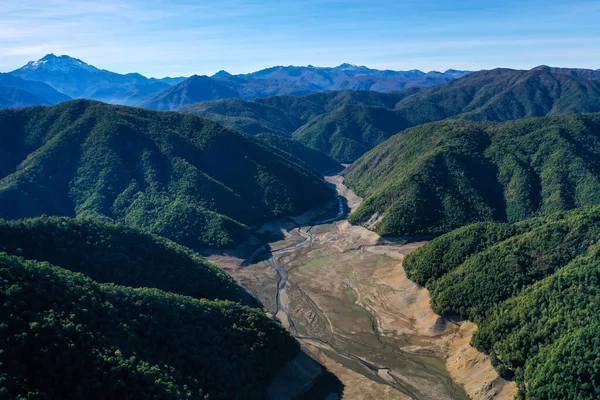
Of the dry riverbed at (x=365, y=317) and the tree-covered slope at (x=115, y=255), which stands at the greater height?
the tree-covered slope at (x=115, y=255)

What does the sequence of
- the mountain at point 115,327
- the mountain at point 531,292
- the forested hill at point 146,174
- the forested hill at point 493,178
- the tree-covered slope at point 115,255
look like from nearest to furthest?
the mountain at point 115,327
the mountain at point 531,292
the tree-covered slope at point 115,255
the forested hill at point 493,178
the forested hill at point 146,174

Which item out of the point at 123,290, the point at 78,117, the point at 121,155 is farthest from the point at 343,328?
the point at 78,117

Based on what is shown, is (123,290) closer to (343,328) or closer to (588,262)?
(343,328)

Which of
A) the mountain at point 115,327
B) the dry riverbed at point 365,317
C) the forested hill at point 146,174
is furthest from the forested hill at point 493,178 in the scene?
the mountain at point 115,327

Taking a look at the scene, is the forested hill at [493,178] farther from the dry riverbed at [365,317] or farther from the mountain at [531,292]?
the mountain at [531,292]

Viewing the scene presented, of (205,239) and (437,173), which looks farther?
(437,173)

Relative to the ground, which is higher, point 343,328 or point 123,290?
point 123,290

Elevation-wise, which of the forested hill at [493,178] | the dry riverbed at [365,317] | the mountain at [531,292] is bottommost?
the dry riverbed at [365,317]

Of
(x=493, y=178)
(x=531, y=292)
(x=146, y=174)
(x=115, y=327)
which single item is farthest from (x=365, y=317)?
(x=146, y=174)
